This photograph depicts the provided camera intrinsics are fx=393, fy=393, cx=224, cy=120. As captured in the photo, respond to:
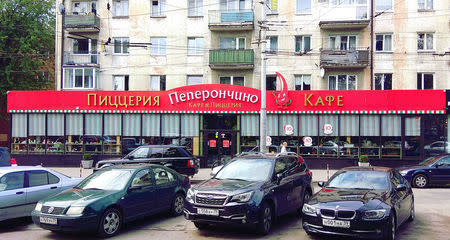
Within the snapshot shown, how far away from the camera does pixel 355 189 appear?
8883mm

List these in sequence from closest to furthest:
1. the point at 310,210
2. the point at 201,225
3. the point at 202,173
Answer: the point at 310,210 < the point at 201,225 < the point at 202,173

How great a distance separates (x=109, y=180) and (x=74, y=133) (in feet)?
56.1

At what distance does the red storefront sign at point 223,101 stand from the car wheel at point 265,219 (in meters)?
15.3

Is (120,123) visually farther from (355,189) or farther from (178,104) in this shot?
(355,189)

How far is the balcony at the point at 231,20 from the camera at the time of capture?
27625 millimetres

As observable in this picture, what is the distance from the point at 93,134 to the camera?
25.0 metres

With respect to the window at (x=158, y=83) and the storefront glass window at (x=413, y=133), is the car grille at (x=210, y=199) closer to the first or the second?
the storefront glass window at (x=413, y=133)

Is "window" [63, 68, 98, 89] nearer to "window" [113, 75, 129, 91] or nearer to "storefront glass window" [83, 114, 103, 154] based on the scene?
"window" [113, 75, 129, 91]

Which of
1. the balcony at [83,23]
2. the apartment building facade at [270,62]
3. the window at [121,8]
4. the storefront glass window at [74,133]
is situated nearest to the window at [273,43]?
the apartment building facade at [270,62]

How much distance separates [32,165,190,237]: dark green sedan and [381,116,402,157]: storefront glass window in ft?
53.3

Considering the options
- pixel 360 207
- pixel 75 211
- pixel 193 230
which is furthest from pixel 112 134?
pixel 360 207

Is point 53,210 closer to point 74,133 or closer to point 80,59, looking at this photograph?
point 74,133

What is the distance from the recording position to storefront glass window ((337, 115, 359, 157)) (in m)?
23.5

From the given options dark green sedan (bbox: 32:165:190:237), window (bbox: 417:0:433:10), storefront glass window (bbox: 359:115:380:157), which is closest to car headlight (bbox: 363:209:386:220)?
dark green sedan (bbox: 32:165:190:237)
